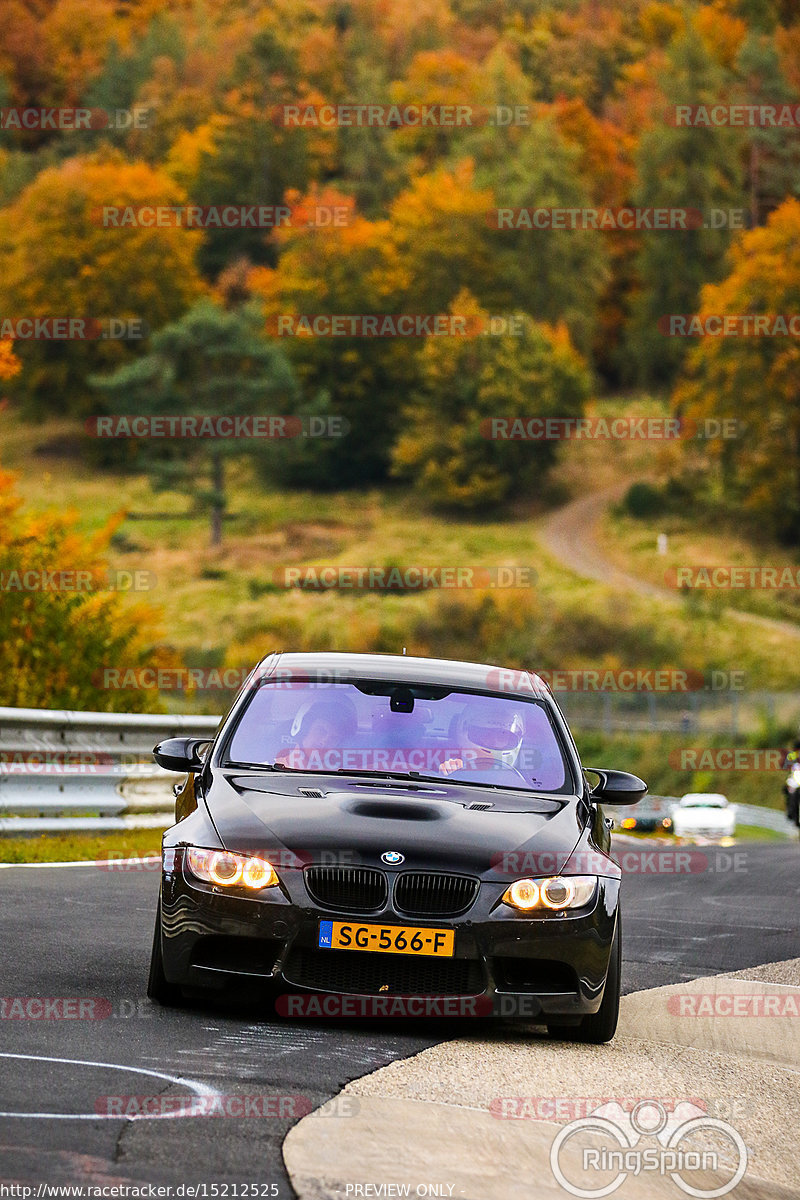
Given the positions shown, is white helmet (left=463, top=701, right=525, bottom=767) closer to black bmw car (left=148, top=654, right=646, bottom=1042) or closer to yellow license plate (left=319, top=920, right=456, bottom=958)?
black bmw car (left=148, top=654, right=646, bottom=1042)

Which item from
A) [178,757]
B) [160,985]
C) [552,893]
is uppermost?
[178,757]

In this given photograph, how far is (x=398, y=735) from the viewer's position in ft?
28.3

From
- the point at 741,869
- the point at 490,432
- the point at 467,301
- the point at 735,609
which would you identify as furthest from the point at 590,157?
the point at 741,869

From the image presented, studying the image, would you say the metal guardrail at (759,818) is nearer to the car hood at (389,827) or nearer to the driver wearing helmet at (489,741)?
the driver wearing helmet at (489,741)

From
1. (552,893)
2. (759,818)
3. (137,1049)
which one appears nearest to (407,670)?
(552,893)

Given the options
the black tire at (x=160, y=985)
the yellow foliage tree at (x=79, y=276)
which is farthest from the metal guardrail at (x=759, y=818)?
the yellow foliage tree at (x=79, y=276)

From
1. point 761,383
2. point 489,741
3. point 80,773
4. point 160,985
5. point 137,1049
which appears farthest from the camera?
point 761,383

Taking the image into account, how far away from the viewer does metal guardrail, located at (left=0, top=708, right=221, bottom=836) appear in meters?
16.1

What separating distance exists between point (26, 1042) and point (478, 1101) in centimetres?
155

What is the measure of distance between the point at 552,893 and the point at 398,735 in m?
1.29

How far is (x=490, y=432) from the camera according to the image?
106250 mm

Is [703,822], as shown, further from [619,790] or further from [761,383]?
[761,383]

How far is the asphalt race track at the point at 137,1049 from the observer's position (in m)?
5.14

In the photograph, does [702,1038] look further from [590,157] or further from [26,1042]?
[590,157]
